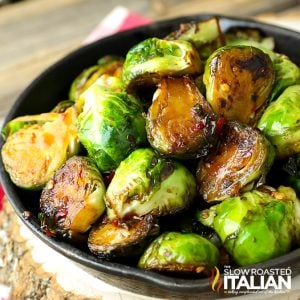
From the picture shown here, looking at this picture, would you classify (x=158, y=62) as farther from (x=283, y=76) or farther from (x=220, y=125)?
(x=283, y=76)

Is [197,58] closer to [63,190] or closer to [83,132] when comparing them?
Answer: [83,132]

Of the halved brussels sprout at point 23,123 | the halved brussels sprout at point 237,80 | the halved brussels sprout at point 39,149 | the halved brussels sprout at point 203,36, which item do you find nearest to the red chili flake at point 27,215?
the halved brussels sprout at point 39,149

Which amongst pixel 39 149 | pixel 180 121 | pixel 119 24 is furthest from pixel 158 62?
pixel 119 24

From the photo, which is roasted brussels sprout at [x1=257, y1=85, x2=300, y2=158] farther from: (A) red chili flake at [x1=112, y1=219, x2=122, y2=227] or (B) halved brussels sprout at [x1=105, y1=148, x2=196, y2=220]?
(A) red chili flake at [x1=112, y1=219, x2=122, y2=227]

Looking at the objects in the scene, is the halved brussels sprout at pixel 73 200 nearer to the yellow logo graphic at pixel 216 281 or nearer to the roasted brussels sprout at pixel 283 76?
the yellow logo graphic at pixel 216 281

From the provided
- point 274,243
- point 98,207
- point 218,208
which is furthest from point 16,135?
point 274,243

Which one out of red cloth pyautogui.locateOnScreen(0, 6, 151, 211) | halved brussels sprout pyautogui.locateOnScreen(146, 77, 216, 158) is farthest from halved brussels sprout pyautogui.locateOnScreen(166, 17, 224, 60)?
red cloth pyautogui.locateOnScreen(0, 6, 151, 211)
